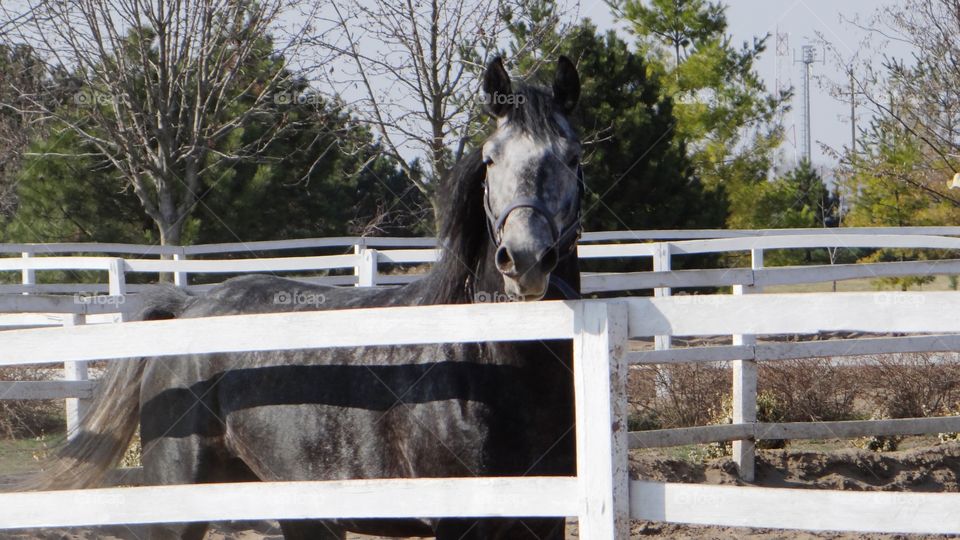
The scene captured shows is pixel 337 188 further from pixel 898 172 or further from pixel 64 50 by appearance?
pixel 898 172

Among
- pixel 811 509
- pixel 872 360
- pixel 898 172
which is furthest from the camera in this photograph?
pixel 898 172

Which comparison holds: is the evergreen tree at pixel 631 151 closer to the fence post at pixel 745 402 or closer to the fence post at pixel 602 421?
the fence post at pixel 745 402

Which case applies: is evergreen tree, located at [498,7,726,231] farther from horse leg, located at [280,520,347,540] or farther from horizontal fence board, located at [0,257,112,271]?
horse leg, located at [280,520,347,540]

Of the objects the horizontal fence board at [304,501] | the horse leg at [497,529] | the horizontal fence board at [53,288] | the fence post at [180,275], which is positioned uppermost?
the fence post at [180,275]

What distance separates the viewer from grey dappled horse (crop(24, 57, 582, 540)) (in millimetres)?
2848

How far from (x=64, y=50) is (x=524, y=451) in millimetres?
14844

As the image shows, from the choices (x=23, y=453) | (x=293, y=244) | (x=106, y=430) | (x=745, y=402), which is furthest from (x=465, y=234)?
(x=293, y=244)

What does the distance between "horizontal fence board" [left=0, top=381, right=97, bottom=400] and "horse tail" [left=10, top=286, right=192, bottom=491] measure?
774 mm

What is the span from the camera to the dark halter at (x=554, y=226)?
9.04 feet

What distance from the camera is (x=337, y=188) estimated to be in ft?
66.8

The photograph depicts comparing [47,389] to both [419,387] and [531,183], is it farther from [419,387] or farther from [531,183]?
[531,183]

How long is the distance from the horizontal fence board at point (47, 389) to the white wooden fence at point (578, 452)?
81.5 inches

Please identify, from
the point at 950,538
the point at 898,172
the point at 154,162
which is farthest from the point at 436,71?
the point at 950,538

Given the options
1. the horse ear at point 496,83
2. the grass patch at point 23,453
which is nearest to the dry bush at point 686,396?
the grass patch at point 23,453
